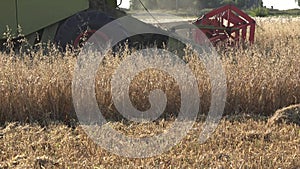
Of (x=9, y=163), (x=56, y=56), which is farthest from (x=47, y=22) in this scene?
(x=9, y=163)

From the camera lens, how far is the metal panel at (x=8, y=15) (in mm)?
7418

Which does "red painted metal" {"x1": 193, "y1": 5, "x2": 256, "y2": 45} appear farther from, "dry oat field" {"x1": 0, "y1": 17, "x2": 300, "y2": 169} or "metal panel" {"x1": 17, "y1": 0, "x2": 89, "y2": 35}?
"dry oat field" {"x1": 0, "y1": 17, "x2": 300, "y2": 169}

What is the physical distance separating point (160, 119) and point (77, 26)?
3781 mm

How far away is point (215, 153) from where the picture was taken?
3.40 meters

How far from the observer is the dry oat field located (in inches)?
129

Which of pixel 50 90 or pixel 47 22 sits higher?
pixel 47 22

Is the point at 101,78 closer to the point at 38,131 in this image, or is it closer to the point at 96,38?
the point at 38,131

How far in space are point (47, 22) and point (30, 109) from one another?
3.94 metres

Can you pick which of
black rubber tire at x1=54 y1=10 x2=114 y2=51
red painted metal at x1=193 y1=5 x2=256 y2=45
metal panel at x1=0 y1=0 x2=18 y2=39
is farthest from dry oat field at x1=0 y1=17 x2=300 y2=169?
red painted metal at x1=193 y1=5 x2=256 y2=45

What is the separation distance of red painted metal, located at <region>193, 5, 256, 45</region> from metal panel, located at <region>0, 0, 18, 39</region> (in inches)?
149

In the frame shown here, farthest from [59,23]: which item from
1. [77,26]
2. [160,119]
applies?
[160,119]

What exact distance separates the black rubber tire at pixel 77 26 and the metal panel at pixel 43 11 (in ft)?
1.31

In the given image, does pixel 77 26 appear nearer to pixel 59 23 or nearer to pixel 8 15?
pixel 59 23

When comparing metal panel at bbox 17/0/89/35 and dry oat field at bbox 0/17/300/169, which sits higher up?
metal panel at bbox 17/0/89/35
